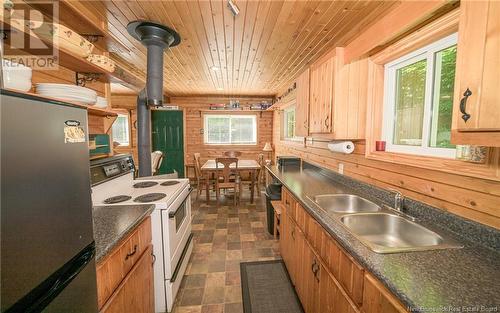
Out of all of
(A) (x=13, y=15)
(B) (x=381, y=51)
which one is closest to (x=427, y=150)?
(B) (x=381, y=51)

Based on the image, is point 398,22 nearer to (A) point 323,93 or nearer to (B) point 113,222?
(A) point 323,93

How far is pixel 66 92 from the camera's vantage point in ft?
3.82

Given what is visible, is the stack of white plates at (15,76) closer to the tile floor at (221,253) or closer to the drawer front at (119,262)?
the drawer front at (119,262)

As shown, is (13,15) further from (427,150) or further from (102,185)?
(427,150)

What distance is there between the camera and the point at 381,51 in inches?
66.4

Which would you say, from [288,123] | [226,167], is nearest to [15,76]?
[226,167]

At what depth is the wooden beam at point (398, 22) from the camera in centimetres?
111

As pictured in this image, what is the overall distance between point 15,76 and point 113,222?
815mm

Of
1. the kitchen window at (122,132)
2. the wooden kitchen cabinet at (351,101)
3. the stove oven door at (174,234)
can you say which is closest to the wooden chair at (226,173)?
the stove oven door at (174,234)

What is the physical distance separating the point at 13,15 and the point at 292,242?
225cm

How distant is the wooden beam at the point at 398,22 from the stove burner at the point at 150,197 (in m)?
1.92

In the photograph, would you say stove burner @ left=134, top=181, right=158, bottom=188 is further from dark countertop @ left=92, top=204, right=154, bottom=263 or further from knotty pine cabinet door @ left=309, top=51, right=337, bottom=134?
knotty pine cabinet door @ left=309, top=51, right=337, bottom=134

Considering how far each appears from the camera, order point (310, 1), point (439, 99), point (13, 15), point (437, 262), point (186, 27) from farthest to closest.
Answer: point (186, 27), point (310, 1), point (439, 99), point (13, 15), point (437, 262)

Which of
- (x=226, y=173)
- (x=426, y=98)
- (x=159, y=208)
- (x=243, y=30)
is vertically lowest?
(x=226, y=173)
